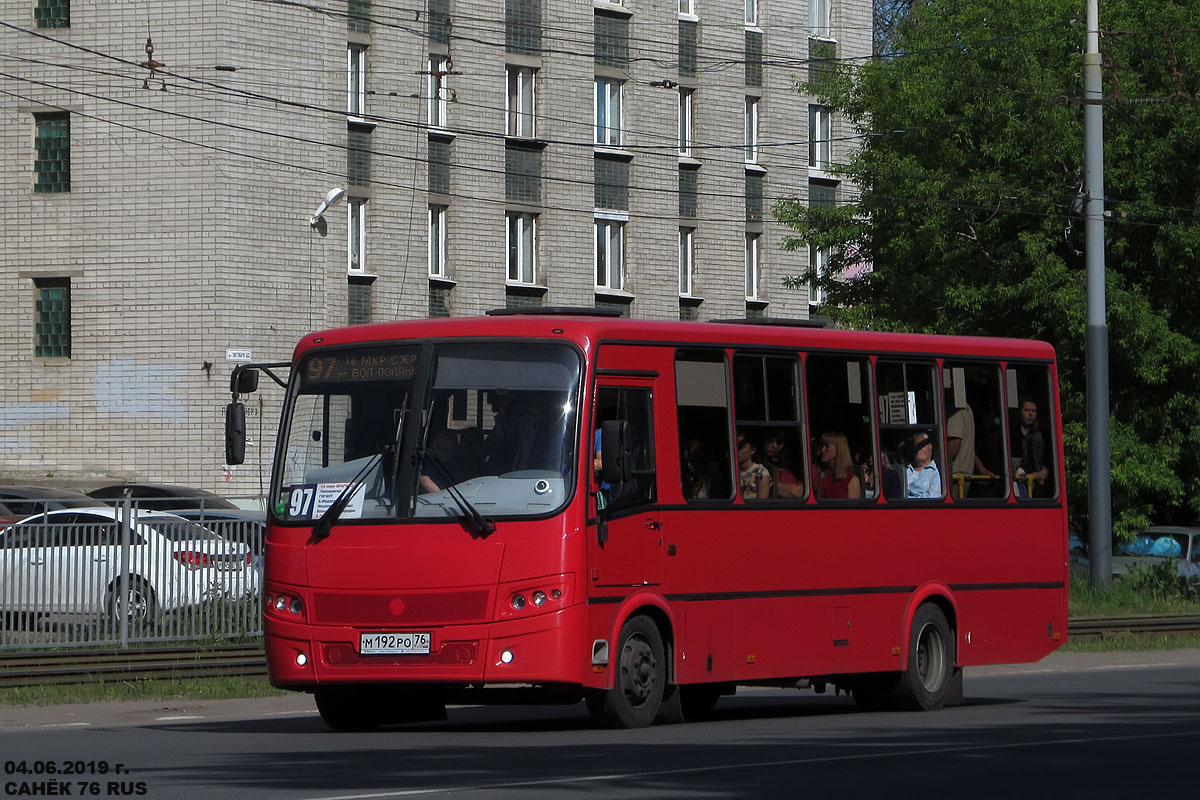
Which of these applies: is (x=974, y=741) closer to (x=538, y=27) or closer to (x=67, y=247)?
(x=67, y=247)

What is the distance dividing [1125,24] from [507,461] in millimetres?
24963

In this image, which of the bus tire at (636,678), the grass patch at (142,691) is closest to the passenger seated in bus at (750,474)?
the bus tire at (636,678)

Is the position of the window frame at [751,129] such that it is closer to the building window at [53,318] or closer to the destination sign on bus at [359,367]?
the building window at [53,318]

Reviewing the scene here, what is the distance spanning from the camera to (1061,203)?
36.9m

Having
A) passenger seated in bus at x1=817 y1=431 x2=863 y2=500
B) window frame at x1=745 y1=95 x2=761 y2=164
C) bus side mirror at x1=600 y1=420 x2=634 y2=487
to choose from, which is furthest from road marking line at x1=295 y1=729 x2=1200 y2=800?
window frame at x1=745 y1=95 x2=761 y2=164

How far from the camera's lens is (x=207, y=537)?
22547 mm

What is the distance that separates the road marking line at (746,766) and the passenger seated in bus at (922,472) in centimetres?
364

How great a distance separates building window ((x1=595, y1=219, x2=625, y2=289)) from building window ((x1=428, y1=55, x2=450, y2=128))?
16.2 feet

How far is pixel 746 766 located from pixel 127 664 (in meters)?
9.91

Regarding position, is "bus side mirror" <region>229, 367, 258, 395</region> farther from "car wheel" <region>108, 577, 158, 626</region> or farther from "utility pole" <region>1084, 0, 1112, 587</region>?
"utility pole" <region>1084, 0, 1112, 587</region>

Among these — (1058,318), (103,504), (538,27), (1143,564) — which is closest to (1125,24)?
(1058,318)

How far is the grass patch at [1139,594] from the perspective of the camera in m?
31.5

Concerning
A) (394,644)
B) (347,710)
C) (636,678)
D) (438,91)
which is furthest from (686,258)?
(394,644)

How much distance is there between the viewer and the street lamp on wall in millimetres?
41875
